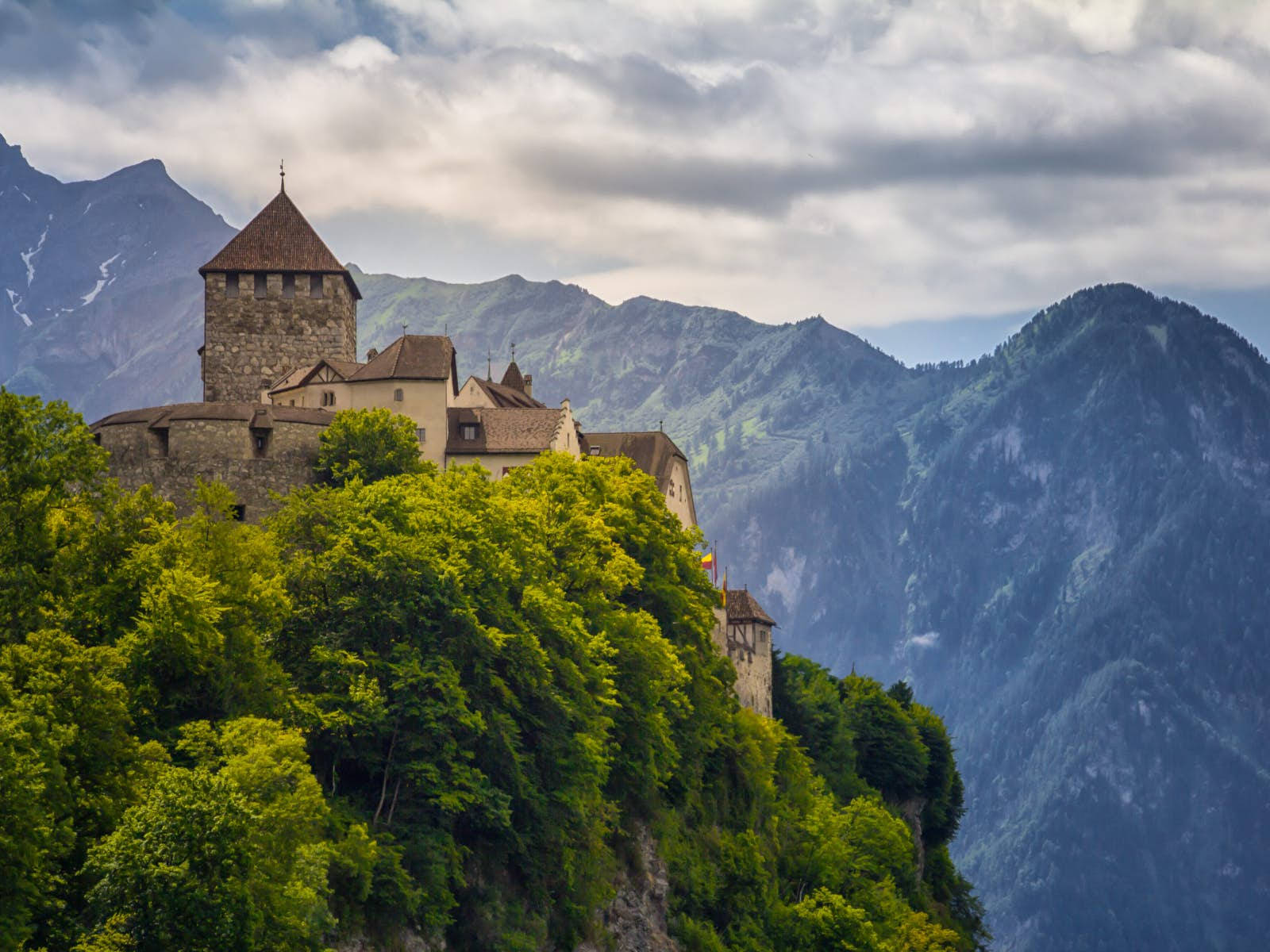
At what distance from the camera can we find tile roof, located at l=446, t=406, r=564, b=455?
360 ft

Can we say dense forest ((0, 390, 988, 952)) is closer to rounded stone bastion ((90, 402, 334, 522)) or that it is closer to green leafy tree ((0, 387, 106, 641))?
green leafy tree ((0, 387, 106, 641))

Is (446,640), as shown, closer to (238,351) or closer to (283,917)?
(283,917)

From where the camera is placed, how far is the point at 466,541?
252 feet

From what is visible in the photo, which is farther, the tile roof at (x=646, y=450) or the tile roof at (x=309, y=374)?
the tile roof at (x=646, y=450)

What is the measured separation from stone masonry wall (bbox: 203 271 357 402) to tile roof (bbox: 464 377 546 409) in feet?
32.6

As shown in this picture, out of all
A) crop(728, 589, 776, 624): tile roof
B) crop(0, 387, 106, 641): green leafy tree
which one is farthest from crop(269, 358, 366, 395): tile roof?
crop(0, 387, 106, 641): green leafy tree

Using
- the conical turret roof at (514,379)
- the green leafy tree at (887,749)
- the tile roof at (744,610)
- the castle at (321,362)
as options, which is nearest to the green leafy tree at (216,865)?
the castle at (321,362)

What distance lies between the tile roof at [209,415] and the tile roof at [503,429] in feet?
49.2

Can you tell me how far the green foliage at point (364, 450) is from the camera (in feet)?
306

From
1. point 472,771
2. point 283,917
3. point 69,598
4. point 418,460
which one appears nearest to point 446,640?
point 472,771

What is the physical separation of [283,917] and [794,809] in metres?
62.4

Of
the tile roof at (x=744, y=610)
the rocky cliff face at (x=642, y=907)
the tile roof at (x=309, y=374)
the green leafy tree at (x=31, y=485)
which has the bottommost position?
the rocky cliff face at (x=642, y=907)

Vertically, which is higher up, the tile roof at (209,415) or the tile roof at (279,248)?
the tile roof at (279,248)

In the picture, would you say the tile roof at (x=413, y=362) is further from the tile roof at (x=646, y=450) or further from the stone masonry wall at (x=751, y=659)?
the stone masonry wall at (x=751, y=659)
